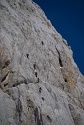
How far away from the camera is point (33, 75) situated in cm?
3319

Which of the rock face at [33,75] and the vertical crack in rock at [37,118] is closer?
the vertical crack in rock at [37,118]

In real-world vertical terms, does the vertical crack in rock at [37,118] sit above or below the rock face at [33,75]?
below

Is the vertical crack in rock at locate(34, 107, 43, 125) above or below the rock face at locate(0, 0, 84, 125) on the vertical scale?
below

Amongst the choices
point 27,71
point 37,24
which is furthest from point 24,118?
point 37,24

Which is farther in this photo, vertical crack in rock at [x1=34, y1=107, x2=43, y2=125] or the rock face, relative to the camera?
the rock face

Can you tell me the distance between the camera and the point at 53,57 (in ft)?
134

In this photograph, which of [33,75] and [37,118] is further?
[33,75]

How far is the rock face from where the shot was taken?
27.6 m

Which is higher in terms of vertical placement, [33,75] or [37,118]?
[33,75]

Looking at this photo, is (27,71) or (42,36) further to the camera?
(42,36)

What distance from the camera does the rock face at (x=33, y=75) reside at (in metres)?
27.6

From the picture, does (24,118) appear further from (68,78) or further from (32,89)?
(68,78)

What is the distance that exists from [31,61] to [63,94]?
8.24 metres

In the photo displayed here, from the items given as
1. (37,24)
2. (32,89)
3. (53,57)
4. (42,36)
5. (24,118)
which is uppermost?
(37,24)
